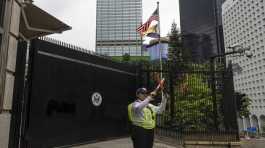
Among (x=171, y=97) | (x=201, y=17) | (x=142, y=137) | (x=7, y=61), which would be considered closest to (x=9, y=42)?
(x=7, y=61)

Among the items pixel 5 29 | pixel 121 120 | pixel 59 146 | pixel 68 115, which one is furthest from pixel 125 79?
pixel 5 29

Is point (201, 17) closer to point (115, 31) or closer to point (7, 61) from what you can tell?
point (115, 31)

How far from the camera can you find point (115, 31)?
196 feet

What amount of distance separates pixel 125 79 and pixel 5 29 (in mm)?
5564

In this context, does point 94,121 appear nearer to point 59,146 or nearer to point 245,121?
point 59,146

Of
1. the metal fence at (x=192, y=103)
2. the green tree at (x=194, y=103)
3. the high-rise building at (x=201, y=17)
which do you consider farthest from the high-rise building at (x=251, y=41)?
the metal fence at (x=192, y=103)

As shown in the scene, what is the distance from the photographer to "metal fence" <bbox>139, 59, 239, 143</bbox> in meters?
9.45

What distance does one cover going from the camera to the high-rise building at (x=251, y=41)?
344 feet

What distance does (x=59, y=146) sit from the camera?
7129mm

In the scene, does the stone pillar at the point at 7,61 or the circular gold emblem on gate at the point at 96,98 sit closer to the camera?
the stone pillar at the point at 7,61

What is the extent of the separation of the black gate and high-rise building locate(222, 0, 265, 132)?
93073mm

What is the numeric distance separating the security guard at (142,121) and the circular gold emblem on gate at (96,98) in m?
4.31

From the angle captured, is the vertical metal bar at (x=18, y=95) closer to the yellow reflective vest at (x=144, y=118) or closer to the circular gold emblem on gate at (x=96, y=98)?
the circular gold emblem on gate at (x=96, y=98)

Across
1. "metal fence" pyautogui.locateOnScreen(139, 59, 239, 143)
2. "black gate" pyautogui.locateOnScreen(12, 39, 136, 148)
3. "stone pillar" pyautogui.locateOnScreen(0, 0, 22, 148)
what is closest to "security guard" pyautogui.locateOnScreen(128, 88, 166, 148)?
"stone pillar" pyautogui.locateOnScreen(0, 0, 22, 148)
